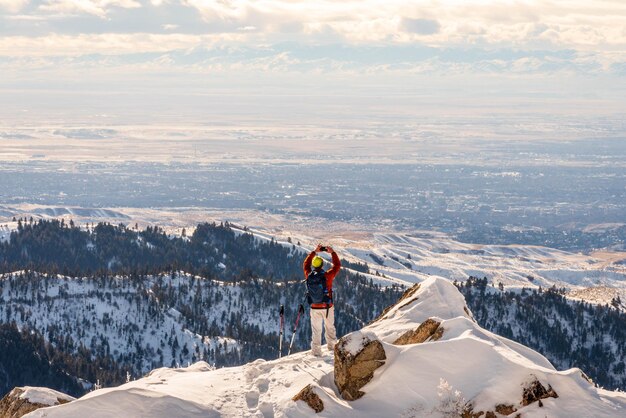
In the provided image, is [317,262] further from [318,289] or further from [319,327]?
[319,327]

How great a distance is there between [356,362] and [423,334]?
14.8 feet

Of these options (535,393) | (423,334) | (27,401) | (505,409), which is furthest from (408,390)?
(27,401)

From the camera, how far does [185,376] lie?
42.6 m

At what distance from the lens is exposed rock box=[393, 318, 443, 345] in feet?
126

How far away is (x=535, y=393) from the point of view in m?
32.3

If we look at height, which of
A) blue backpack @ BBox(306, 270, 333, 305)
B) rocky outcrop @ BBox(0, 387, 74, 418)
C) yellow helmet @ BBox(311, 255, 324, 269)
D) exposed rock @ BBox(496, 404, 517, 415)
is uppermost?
yellow helmet @ BBox(311, 255, 324, 269)

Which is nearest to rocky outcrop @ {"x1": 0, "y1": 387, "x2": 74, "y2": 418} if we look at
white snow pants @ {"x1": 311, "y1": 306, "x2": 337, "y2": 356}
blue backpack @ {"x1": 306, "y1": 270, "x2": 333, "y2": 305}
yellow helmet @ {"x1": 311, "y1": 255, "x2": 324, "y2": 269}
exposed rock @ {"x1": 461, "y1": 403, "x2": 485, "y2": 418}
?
white snow pants @ {"x1": 311, "y1": 306, "x2": 337, "y2": 356}

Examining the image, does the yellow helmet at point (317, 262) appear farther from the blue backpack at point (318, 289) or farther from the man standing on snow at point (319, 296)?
the blue backpack at point (318, 289)

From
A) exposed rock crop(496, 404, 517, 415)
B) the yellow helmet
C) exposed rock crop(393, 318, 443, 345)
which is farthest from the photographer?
the yellow helmet

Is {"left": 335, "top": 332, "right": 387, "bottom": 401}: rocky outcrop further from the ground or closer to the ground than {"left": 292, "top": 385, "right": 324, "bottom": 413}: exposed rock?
further from the ground

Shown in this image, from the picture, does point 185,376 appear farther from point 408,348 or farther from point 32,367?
point 32,367

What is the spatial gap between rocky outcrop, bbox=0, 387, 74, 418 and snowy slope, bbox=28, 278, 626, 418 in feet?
12.1

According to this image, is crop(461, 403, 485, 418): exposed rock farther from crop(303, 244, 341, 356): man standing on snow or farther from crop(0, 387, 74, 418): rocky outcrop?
crop(0, 387, 74, 418): rocky outcrop

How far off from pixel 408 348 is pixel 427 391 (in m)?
2.72
